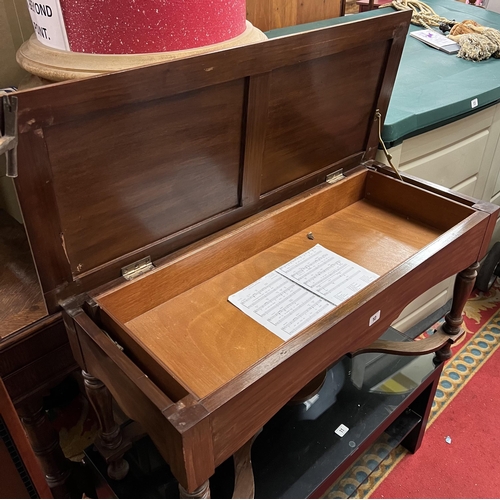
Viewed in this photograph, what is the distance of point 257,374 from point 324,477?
1.80ft

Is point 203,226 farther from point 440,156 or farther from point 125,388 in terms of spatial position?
point 440,156

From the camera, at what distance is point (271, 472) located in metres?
1.15

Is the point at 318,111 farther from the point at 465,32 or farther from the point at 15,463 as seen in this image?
the point at 465,32

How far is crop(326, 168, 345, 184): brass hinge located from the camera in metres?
1.26

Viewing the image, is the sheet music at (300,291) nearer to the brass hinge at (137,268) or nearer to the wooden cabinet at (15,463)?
the brass hinge at (137,268)

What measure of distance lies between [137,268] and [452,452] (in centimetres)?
122

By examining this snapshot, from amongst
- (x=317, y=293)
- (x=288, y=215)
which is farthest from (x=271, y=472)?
(x=288, y=215)

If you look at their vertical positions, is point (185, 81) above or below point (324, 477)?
above

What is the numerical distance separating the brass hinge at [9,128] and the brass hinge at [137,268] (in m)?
0.32

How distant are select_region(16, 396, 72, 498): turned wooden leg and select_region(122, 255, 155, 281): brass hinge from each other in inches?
11.6

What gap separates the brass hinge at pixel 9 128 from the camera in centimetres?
61

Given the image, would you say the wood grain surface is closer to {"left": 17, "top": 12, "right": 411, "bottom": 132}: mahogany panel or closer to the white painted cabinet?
the white painted cabinet

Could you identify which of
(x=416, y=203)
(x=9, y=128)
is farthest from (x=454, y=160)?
(x=9, y=128)

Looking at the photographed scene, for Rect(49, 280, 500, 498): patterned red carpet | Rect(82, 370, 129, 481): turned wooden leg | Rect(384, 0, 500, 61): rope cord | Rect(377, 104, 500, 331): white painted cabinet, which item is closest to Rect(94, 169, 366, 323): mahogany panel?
Rect(82, 370, 129, 481): turned wooden leg
